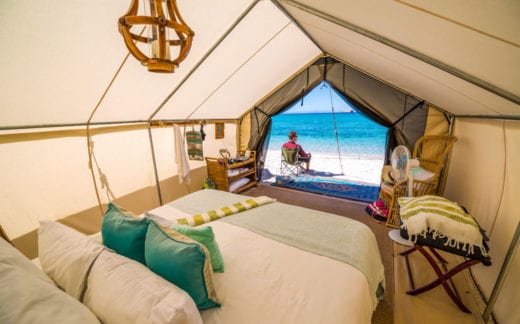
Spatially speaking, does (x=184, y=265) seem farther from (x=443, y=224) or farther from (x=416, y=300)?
(x=416, y=300)

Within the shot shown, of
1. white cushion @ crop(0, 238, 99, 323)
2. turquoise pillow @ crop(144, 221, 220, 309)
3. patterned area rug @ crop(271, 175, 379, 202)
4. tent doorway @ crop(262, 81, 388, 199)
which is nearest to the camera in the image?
white cushion @ crop(0, 238, 99, 323)

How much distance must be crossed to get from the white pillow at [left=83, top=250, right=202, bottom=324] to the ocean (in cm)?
881

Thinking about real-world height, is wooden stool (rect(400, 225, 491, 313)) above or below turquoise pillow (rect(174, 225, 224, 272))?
below

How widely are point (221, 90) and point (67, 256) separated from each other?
2861 mm

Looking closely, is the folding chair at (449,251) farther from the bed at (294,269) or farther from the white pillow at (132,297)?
the white pillow at (132,297)

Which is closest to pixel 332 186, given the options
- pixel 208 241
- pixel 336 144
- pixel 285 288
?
pixel 285 288

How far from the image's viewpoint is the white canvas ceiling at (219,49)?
3.14 ft

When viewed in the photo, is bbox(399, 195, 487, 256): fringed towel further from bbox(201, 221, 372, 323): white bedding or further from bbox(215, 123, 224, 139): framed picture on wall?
bbox(215, 123, 224, 139): framed picture on wall

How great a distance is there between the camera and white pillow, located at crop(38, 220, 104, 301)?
85 centimetres

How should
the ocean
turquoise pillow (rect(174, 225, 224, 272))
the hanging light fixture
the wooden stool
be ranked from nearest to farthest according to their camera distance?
the hanging light fixture → turquoise pillow (rect(174, 225, 224, 272)) → the wooden stool → the ocean

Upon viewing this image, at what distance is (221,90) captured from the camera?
10.7 feet

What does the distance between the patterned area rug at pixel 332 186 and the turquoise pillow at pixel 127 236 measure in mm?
3527

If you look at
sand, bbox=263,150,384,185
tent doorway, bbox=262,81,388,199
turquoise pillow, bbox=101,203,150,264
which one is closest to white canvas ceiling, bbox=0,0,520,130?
turquoise pillow, bbox=101,203,150,264

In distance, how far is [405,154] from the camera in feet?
7.38
